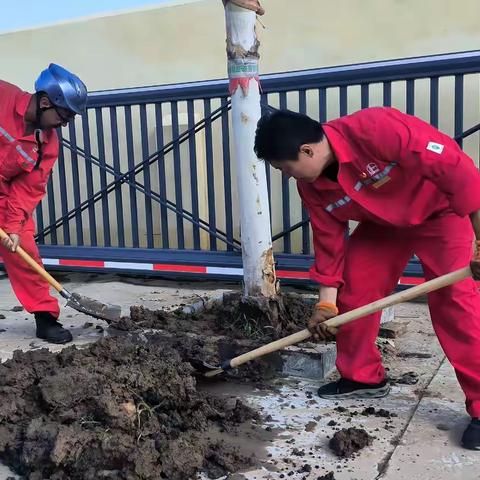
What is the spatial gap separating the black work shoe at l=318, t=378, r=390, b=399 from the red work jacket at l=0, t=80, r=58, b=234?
236cm

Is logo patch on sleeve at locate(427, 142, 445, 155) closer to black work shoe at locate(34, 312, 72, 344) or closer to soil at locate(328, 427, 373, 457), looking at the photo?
soil at locate(328, 427, 373, 457)

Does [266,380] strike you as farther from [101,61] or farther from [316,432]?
[101,61]

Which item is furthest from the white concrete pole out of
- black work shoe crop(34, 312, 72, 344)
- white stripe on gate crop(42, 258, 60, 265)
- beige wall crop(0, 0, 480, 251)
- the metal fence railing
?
white stripe on gate crop(42, 258, 60, 265)

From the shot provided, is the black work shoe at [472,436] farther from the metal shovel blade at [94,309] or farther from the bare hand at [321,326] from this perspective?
the metal shovel blade at [94,309]

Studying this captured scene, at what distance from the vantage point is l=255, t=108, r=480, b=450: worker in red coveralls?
277 centimetres

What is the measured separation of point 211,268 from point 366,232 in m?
2.69

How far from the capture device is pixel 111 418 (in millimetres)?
2916

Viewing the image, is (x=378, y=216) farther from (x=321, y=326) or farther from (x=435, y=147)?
(x=321, y=326)

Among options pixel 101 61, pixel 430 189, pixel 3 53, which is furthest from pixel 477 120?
pixel 3 53

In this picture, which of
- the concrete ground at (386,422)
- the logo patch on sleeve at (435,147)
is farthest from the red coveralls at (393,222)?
the concrete ground at (386,422)

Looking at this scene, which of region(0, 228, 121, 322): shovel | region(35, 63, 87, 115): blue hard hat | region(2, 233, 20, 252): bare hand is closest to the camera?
region(35, 63, 87, 115): blue hard hat

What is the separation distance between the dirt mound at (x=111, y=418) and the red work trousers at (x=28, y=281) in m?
1.10

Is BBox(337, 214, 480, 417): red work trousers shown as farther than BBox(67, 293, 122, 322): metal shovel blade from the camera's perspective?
No

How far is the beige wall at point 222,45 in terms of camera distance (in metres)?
5.95
